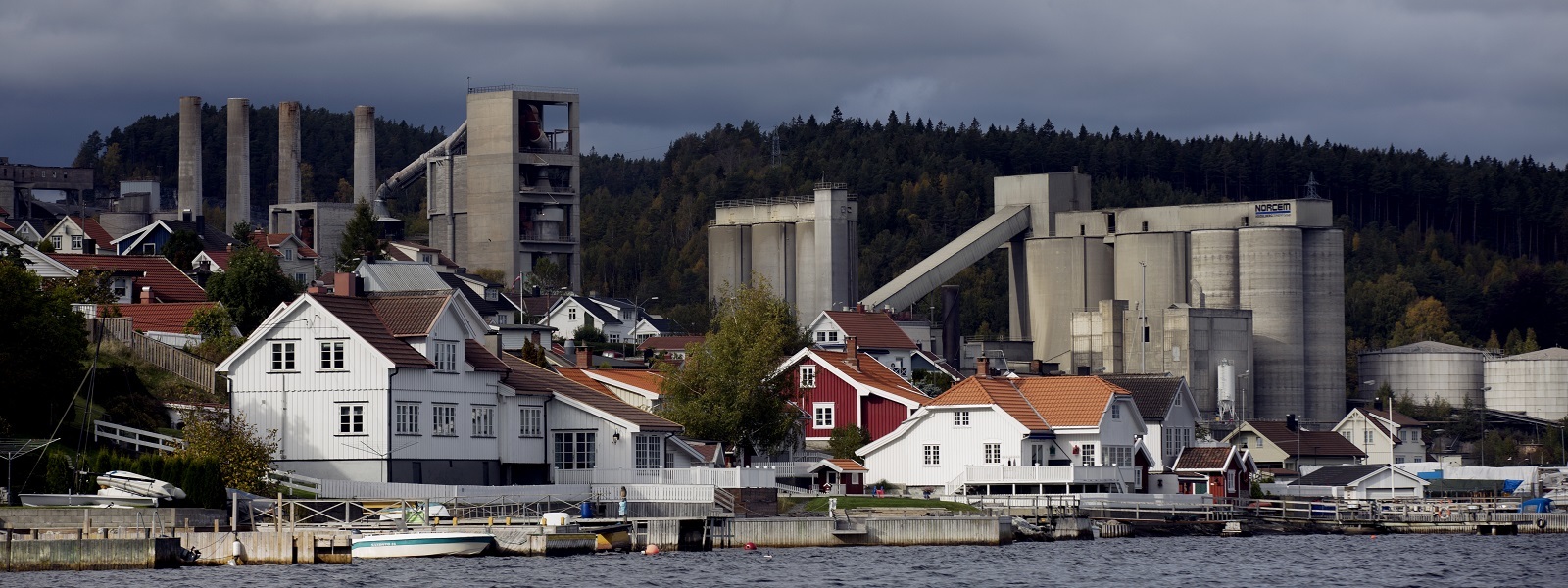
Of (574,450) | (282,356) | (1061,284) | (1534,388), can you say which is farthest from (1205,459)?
(1534,388)

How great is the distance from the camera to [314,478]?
211 feet

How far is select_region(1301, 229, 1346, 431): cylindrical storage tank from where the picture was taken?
158125mm

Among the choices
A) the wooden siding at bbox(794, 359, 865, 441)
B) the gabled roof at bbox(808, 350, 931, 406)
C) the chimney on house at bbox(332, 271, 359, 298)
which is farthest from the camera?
the wooden siding at bbox(794, 359, 865, 441)

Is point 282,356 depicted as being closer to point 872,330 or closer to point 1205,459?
point 1205,459

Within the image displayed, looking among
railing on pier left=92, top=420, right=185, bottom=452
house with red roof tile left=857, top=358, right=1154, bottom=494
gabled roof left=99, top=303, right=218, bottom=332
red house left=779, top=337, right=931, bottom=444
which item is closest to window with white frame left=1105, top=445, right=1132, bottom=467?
house with red roof tile left=857, top=358, right=1154, bottom=494

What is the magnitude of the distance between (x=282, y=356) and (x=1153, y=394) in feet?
142

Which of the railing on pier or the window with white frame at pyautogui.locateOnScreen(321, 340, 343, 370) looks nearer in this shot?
the railing on pier

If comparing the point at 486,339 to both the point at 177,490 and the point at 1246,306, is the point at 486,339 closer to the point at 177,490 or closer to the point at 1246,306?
the point at 177,490

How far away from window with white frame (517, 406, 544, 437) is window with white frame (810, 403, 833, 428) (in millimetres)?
22044

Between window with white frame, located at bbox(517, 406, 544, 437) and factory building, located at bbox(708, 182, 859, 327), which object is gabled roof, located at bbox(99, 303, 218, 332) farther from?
factory building, located at bbox(708, 182, 859, 327)

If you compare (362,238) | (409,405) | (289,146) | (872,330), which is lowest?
(409,405)

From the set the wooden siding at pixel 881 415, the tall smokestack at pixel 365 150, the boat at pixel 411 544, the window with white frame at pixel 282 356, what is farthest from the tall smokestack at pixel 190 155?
the boat at pixel 411 544

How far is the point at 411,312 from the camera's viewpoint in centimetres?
6819

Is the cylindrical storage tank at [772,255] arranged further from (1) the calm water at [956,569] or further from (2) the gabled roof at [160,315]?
(1) the calm water at [956,569]
